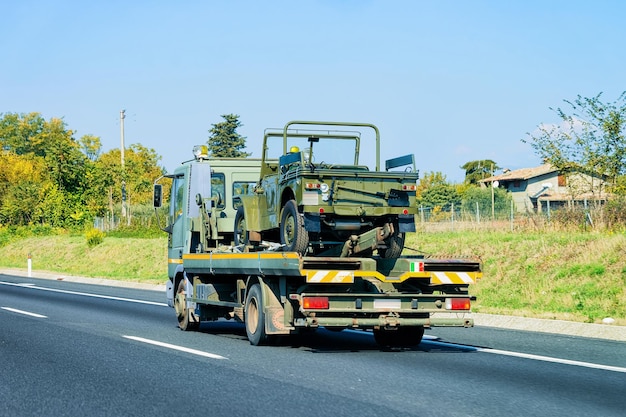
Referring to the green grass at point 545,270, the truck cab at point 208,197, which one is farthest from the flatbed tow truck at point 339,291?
the green grass at point 545,270

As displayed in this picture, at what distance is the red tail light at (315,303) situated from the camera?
1111 centimetres

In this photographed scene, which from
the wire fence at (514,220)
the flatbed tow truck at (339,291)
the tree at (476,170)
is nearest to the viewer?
the flatbed tow truck at (339,291)

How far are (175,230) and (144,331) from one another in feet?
8.22

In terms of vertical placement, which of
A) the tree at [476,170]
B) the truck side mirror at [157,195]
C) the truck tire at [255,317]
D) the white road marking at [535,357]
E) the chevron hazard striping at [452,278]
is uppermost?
the tree at [476,170]

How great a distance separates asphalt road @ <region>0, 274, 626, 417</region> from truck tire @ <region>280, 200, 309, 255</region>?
1.34m

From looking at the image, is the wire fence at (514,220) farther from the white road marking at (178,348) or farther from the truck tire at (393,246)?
the white road marking at (178,348)

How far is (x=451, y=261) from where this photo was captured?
11797 mm

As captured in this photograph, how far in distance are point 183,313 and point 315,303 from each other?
5.05 metres

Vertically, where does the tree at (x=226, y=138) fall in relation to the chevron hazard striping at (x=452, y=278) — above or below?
above

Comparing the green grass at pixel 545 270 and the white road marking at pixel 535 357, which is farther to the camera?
the green grass at pixel 545 270

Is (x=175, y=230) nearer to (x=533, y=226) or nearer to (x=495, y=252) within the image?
(x=495, y=252)

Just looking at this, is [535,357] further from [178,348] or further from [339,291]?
[178,348]

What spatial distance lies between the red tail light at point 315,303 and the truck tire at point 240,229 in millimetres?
3021

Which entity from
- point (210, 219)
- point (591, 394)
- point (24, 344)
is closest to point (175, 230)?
point (210, 219)
